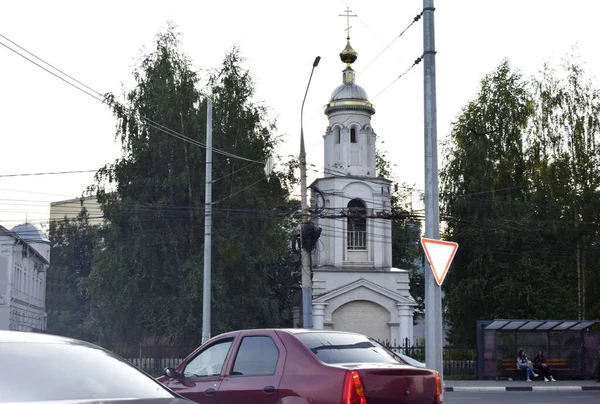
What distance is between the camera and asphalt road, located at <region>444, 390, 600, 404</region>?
21.5 m

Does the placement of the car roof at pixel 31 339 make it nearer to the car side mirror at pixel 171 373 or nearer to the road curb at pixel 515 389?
the car side mirror at pixel 171 373

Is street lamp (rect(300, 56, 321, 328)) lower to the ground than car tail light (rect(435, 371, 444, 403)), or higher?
higher

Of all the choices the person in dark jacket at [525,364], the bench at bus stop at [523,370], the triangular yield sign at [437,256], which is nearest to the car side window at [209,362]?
the triangular yield sign at [437,256]

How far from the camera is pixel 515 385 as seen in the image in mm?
28203

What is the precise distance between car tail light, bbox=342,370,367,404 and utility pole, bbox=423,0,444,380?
3.73m

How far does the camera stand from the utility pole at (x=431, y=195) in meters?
11.8

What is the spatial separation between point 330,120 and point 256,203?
8.71 m

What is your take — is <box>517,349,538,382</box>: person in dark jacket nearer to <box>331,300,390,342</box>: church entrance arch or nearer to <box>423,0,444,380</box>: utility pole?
<box>331,300,390,342</box>: church entrance arch

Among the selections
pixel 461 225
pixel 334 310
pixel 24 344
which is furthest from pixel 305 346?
pixel 461 225

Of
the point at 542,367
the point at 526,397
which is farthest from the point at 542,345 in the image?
the point at 526,397

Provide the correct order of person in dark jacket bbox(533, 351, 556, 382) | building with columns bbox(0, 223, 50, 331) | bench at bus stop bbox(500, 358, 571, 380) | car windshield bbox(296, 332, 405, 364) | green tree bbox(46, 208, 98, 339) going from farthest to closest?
green tree bbox(46, 208, 98, 339), building with columns bbox(0, 223, 50, 331), bench at bus stop bbox(500, 358, 571, 380), person in dark jacket bbox(533, 351, 556, 382), car windshield bbox(296, 332, 405, 364)

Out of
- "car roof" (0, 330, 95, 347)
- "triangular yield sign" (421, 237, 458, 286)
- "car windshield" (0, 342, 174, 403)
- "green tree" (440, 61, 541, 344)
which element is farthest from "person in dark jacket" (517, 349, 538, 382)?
"car roof" (0, 330, 95, 347)

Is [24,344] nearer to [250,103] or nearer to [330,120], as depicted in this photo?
[250,103]

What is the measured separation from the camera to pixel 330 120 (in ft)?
144
